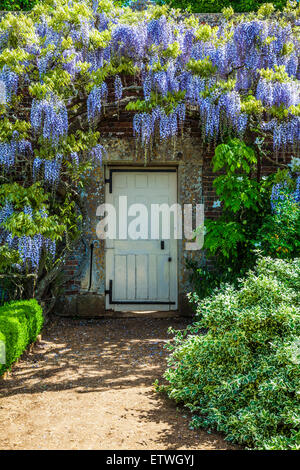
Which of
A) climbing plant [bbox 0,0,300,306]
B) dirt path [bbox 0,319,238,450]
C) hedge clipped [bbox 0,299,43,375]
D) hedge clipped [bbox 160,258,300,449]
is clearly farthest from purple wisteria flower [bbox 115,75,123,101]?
hedge clipped [bbox 160,258,300,449]

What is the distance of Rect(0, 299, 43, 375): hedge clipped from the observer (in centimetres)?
391

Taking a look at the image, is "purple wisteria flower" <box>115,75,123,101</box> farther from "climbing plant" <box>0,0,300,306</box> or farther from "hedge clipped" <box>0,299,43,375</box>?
"hedge clipped" <box>0,299,43,375</box>

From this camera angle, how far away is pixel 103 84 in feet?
17.9

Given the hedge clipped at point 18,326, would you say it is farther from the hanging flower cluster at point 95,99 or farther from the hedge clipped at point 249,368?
the hanging flower cluster at point 95,99

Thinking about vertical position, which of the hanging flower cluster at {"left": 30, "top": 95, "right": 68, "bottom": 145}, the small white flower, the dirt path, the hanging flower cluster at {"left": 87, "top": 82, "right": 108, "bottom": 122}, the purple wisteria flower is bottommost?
the dirt path

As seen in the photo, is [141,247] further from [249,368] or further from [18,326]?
[249,368]

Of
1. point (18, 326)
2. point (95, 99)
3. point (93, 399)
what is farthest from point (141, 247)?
point (93, 399)

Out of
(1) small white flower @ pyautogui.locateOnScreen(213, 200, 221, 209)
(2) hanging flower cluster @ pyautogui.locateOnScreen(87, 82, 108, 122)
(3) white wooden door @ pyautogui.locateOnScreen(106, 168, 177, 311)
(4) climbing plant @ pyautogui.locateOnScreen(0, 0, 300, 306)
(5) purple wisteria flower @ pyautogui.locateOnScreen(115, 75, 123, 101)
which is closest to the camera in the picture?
(4) climbing plant @ pyautogui.locateOnScreen(0, 0, 300, 306)

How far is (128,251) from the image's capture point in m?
6.47

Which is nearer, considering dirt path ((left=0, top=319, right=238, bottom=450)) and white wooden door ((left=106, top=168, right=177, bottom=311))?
dirt path ((left=0, top=319, right=238, bottom=450))

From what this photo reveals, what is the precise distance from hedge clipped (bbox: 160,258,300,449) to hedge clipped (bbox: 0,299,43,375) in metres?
1.33

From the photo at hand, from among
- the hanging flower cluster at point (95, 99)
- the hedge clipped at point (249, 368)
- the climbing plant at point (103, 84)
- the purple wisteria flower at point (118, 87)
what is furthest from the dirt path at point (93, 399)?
the purple wisteria flower at point (118, 87)

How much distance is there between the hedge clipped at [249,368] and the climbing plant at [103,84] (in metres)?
2.26

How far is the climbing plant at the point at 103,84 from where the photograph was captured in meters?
5.14
